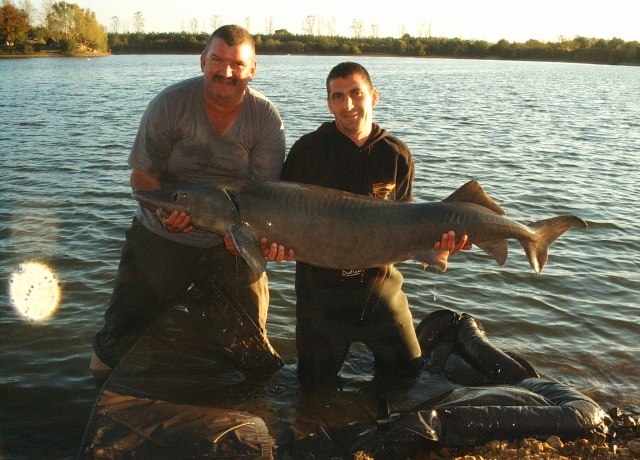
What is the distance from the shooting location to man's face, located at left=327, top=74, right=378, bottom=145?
185 inches

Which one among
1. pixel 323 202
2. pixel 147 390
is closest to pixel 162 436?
pixel 147 390

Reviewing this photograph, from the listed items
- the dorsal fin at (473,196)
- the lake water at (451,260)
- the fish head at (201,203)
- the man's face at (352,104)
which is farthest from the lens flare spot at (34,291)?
the dorsal fin at (473,196)

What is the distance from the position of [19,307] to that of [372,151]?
4626 mm

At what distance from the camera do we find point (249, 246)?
4680 millimetres

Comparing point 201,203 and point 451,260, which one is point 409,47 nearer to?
point 451,260

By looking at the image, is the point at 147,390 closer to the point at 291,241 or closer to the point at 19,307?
the point at 291,241

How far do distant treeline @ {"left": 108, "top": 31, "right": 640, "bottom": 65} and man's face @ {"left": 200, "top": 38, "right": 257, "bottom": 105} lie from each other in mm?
94358

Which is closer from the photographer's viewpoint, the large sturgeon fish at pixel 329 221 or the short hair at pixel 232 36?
the large sturgeon fish at pixel 329 221

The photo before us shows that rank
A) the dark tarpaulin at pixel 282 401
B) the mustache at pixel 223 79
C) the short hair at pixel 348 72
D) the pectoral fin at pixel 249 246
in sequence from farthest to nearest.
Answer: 1. the mustache at pixel 223 79
2. the short hair at pixel 348 72
3. the pectoral fin at pixel 249 246
4. the dark tarpaulin at pixel 282 401

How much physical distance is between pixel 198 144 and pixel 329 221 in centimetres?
125

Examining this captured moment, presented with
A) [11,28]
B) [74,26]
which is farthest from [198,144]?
[74,26]

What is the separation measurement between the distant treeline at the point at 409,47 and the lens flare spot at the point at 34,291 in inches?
3591

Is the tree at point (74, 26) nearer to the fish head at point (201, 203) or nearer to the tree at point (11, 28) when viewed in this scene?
the tree at point (11, 28)

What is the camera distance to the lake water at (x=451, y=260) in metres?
5.91
